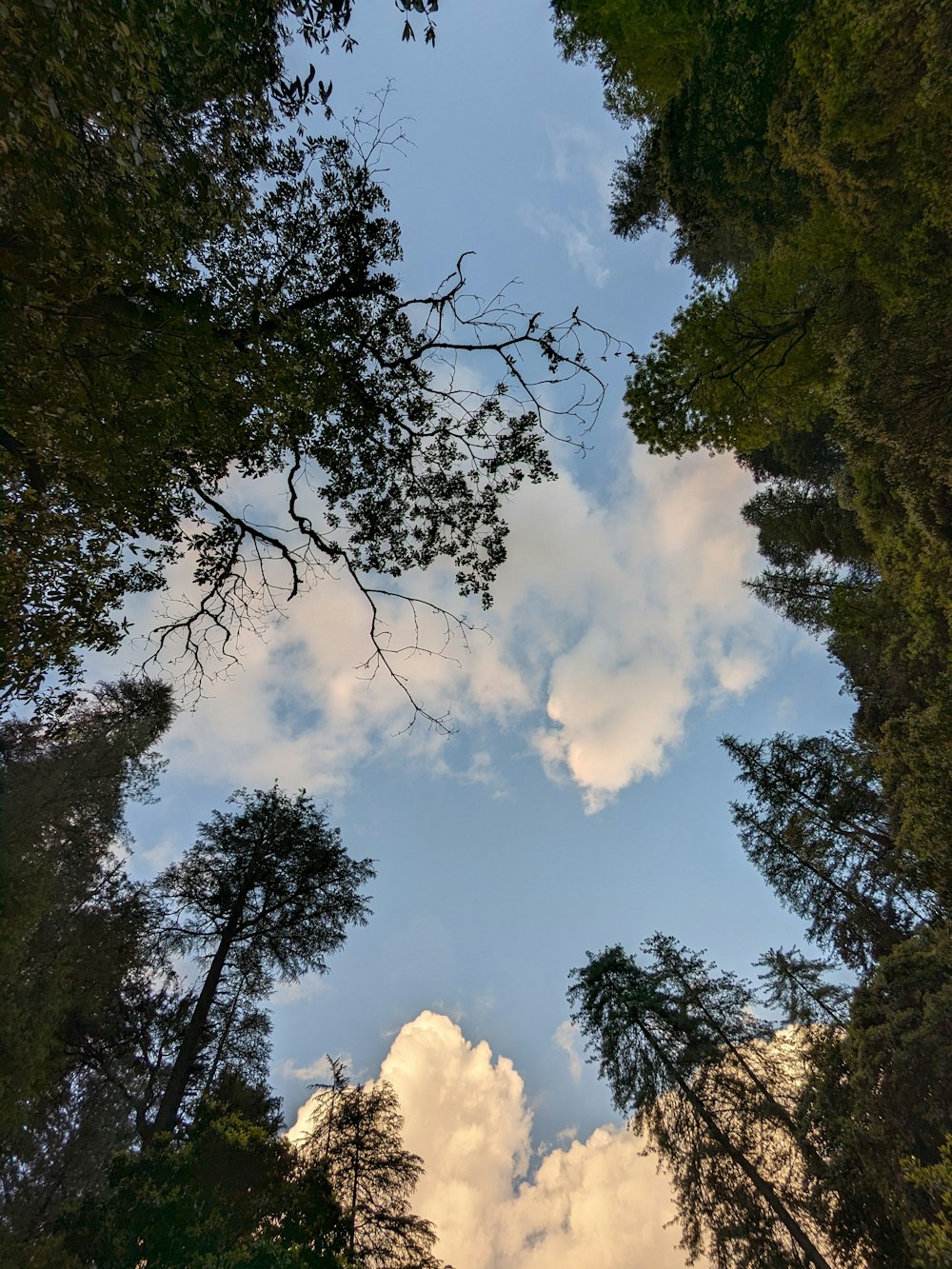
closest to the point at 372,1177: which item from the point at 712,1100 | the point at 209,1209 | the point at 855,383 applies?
the point at 209,1209

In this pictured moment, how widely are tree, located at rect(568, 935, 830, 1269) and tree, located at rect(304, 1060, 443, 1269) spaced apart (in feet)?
24.3

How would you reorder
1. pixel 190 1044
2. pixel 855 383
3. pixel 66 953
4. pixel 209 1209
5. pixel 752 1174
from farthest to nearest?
1. pixel 752 1174
2. pixel 190 1044
3. pixel 66 953
4. pixel 209 1209
5. pixel 855 383

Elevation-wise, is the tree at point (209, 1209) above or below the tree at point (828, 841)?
below

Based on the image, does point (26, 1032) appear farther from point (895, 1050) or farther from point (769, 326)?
point (769, 326)

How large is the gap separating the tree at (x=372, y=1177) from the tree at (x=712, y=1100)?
24.3 ft

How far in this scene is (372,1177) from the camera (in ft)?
49.8

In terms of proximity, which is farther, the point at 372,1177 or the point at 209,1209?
the point at 372,1177

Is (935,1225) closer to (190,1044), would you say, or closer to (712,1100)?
(712,1100)

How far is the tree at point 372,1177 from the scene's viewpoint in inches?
567

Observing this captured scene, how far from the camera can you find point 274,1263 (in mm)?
9156

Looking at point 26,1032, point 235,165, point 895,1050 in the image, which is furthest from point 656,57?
point 26,1032

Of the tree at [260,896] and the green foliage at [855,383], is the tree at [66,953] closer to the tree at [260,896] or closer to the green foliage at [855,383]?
the tree at [260,896]

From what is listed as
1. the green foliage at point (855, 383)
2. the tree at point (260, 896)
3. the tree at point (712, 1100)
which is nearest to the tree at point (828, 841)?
the green foliage at point (855, 383)

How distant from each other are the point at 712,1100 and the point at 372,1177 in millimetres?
11458
